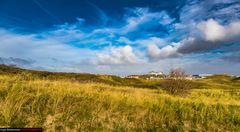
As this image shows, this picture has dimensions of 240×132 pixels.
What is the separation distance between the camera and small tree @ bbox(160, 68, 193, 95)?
4012 cm

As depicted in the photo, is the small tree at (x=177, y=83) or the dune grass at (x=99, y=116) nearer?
the dune grass at (x=99, y=116)

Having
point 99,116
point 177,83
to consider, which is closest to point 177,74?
point 177,83

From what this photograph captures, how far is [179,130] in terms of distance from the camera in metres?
7.68

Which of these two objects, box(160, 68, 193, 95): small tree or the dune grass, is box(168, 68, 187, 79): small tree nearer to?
box(160, 68, 193, 95): small tree

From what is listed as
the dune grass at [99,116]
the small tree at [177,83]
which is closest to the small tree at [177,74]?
the small tree at [177,83]

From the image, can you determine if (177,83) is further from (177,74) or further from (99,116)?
(99,116)

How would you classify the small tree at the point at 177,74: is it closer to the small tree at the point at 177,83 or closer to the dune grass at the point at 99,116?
the small tree at the point at 177,83

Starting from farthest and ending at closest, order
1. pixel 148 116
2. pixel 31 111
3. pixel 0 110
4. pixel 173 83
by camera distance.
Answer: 1. pixel 173 83
2. pixel 148 116
3. pixel 31 111
4. pixel 0 110

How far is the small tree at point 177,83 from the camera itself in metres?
40.1

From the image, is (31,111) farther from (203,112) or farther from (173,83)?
(173,83)

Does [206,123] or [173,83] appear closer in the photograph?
[206,123]

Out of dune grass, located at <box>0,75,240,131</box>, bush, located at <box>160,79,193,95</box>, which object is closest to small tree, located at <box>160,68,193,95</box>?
bush, located at <box>160,79,193,95</box>

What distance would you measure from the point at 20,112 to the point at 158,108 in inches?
210

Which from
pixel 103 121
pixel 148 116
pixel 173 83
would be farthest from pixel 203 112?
pixel 173 83
